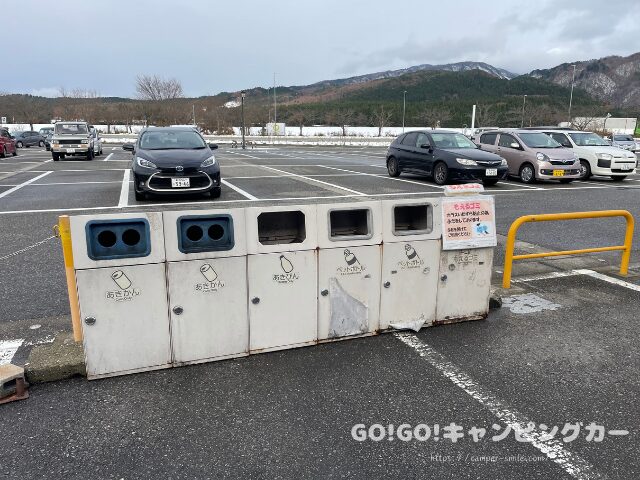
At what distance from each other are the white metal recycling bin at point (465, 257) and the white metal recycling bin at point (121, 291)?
7.75 ft

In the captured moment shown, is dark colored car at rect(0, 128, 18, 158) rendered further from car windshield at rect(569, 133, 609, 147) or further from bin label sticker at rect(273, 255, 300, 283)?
car windshield at rect(569, 133, 609, 147)

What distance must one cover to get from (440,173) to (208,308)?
10.7m

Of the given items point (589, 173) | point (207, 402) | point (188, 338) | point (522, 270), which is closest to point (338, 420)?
point (207, 402)

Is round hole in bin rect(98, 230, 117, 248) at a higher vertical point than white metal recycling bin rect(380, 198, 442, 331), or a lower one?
higher

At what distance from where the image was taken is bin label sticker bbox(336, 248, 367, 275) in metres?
3.72

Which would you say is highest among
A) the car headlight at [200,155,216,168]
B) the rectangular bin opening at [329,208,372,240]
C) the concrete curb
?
the car headlight at [200,155,216,168]

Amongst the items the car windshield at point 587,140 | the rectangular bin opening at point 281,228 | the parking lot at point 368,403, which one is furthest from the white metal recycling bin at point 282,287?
the car windshield at point 587,140

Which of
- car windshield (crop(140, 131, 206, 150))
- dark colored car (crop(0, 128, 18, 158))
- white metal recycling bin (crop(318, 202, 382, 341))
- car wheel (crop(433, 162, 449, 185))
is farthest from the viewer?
dark colored car (crop(0, 128, 18, 158))

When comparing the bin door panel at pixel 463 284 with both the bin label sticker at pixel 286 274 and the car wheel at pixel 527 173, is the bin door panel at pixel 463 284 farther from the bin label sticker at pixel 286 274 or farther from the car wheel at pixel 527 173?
the car wheel at pixel 527 173

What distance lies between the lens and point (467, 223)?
4.11m

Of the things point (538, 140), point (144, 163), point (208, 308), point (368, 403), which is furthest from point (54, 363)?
point (538, 140)

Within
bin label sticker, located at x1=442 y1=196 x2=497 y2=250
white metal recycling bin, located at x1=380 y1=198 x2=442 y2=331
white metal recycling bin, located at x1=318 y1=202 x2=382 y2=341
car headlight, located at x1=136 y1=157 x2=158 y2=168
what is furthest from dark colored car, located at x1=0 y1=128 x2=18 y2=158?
bin label sticker, located at x1=442 y1=196 x2=497 y2=250

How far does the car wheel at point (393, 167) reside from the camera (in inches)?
590

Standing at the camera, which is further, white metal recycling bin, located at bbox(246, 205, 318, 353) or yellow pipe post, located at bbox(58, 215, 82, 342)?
white metal recycling bin, located at bbox(246, 205, 318, 353)
